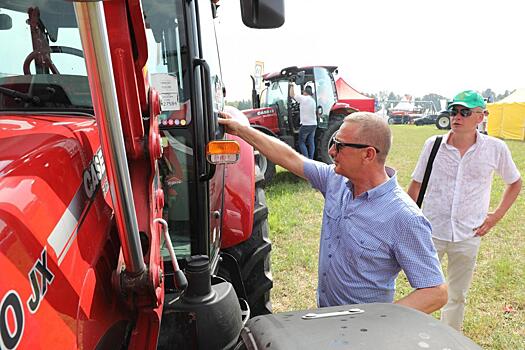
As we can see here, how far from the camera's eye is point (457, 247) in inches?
110

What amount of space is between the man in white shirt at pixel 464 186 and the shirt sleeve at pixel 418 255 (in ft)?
3.96

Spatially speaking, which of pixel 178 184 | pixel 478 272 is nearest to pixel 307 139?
pixel 478 272

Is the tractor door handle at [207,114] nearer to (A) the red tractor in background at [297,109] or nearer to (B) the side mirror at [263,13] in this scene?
(B) the side mirror at [263,13]

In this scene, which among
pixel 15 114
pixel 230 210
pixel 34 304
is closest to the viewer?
pixel 34 304

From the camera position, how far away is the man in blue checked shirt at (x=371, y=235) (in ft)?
5.48

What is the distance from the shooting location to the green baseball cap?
2646 millimetres

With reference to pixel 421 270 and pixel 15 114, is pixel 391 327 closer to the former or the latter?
pixel 421 270

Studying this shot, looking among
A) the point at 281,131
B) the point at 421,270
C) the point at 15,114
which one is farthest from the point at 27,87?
the point at 281,131

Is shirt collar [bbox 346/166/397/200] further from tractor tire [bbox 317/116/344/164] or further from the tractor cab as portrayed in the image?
the tractor cab

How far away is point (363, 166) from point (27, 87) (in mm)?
1371

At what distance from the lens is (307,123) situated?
28.7 ft

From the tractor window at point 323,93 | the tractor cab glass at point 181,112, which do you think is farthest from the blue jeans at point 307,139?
the tractor cab glass at point 181,112

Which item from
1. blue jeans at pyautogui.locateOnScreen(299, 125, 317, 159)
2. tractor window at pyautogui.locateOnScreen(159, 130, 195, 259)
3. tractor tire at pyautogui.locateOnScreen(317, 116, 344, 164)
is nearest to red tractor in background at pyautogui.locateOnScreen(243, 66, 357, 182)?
tractor tire at pyautogui.locateOnScreen(317, 116, 344, 164)

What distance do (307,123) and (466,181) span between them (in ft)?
20.1
